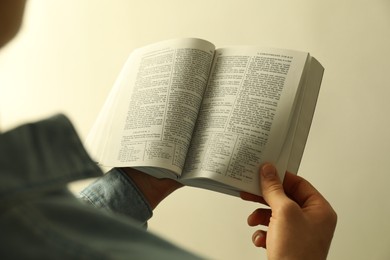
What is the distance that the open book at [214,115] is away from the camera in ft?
1.60

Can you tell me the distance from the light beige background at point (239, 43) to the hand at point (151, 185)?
165 millimetres

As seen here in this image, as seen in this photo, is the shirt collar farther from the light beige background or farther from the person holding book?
the light beige background

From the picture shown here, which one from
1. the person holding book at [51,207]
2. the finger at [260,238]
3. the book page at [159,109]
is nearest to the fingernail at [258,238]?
the finger at [260,238]

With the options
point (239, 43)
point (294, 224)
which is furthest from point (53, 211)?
point (239, 43)

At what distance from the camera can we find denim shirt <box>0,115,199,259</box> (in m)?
0.21

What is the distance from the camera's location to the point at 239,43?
773mm

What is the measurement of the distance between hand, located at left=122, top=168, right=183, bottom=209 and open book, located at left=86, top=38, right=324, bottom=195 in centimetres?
3

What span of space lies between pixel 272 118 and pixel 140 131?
158 mm

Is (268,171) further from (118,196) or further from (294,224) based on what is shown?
(118,196)

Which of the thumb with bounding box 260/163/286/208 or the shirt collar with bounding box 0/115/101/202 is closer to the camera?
the shirt collar with bounding box 0/115/101/202

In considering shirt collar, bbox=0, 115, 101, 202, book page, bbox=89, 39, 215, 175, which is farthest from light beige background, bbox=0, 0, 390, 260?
shirt collar, bbox=0, 115, 101, 202

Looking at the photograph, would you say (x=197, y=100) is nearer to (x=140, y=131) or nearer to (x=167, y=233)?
(x=140, y=131)

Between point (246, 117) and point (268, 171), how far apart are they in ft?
0.22

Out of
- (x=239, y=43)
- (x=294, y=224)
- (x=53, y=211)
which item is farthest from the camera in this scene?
(x=239, y=43)
